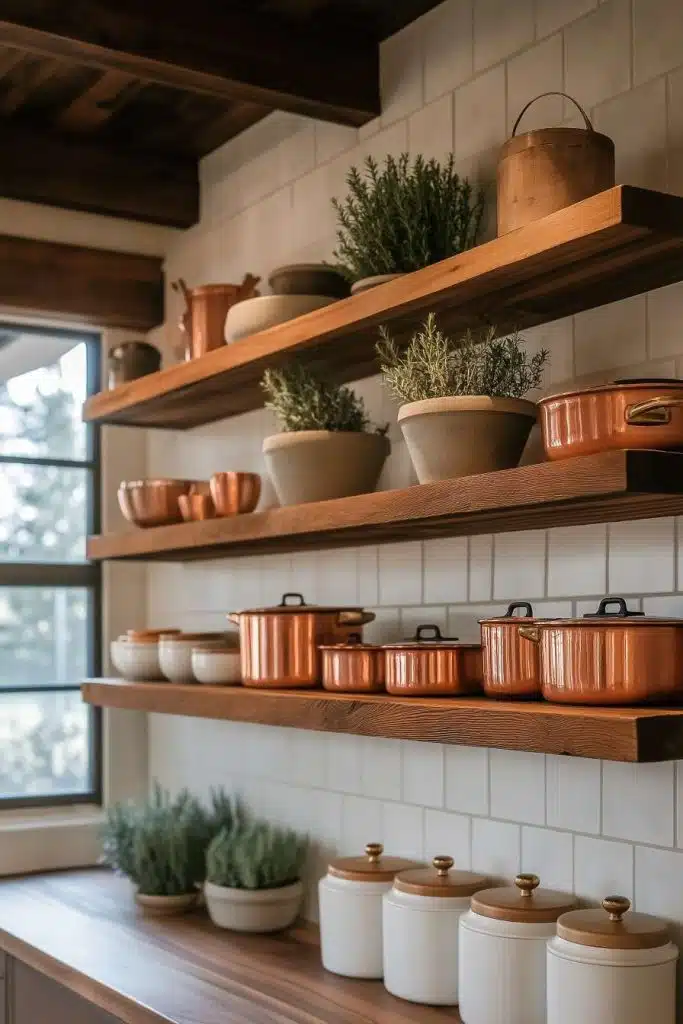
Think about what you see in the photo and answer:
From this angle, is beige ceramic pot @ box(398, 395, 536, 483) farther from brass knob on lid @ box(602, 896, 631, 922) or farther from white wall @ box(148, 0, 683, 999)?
brass knob on lid @ box(602, 896, 631, 922)

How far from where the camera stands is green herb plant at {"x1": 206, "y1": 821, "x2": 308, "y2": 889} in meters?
2.91

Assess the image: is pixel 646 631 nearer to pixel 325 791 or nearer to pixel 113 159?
pixel 325 791

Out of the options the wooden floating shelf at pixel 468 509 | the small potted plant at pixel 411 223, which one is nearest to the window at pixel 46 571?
the wooden floating shelf at pixel 468 509

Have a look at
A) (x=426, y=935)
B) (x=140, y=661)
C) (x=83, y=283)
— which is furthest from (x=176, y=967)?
(x=83, y=283)

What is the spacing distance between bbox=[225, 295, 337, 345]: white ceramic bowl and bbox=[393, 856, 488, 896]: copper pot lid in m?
1.13

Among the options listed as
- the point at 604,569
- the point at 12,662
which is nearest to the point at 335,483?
the point at 604,569

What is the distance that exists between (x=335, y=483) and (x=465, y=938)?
0.89 meters

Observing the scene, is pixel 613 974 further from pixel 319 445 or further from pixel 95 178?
pixel 95 178

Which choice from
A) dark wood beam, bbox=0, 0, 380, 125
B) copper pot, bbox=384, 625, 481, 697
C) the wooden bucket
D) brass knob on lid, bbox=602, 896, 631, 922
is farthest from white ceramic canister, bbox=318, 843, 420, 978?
dark wood beam, bbox=0, 0, 380, 125

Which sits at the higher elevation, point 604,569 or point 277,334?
point 277,334

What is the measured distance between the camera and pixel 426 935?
2.34 metres

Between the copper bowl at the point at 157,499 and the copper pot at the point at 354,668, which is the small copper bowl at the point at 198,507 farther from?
the copper pot at the point at 354,668

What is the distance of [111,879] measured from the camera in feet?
11.3

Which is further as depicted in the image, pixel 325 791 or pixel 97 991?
pixel 325 791
